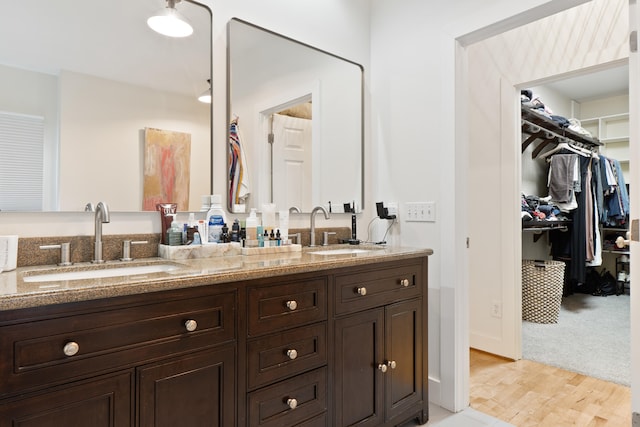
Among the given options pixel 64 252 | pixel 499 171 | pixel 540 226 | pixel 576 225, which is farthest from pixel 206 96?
pixel 576 225

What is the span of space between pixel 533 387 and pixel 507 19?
83.5 inches

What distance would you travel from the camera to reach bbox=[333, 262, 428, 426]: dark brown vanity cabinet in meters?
1.57

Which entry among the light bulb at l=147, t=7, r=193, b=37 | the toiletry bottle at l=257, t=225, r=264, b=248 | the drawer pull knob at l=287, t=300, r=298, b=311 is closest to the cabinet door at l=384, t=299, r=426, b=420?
the drawer pull knob at l=287, t=300, r=298, b=311

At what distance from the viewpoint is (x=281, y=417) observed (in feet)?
4.48

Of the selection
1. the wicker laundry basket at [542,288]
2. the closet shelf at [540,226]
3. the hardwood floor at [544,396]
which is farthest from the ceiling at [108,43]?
the wicker laundry basket at [542,288]

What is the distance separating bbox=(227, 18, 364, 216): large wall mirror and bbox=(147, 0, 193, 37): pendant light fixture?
0.23 metres

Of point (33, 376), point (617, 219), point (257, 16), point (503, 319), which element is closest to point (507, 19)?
point (257, 16)

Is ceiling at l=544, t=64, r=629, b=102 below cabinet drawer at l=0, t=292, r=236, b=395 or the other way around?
the other way around

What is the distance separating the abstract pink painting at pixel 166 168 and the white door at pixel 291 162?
52cm

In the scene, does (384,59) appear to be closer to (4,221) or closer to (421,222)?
(421,222)

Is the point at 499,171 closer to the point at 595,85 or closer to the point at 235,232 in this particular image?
the point at 235,232

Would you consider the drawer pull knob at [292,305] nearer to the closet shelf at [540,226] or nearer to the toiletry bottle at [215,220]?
the toiletry bottle at [215,220]

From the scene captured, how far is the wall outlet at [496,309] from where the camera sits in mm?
2894

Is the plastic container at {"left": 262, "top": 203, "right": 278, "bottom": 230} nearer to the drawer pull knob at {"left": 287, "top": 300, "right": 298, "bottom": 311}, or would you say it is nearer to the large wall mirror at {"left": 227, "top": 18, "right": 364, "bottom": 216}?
the large wall mirror at {"left": 227, "top": 18, "right": 364, "bottom": 216}
